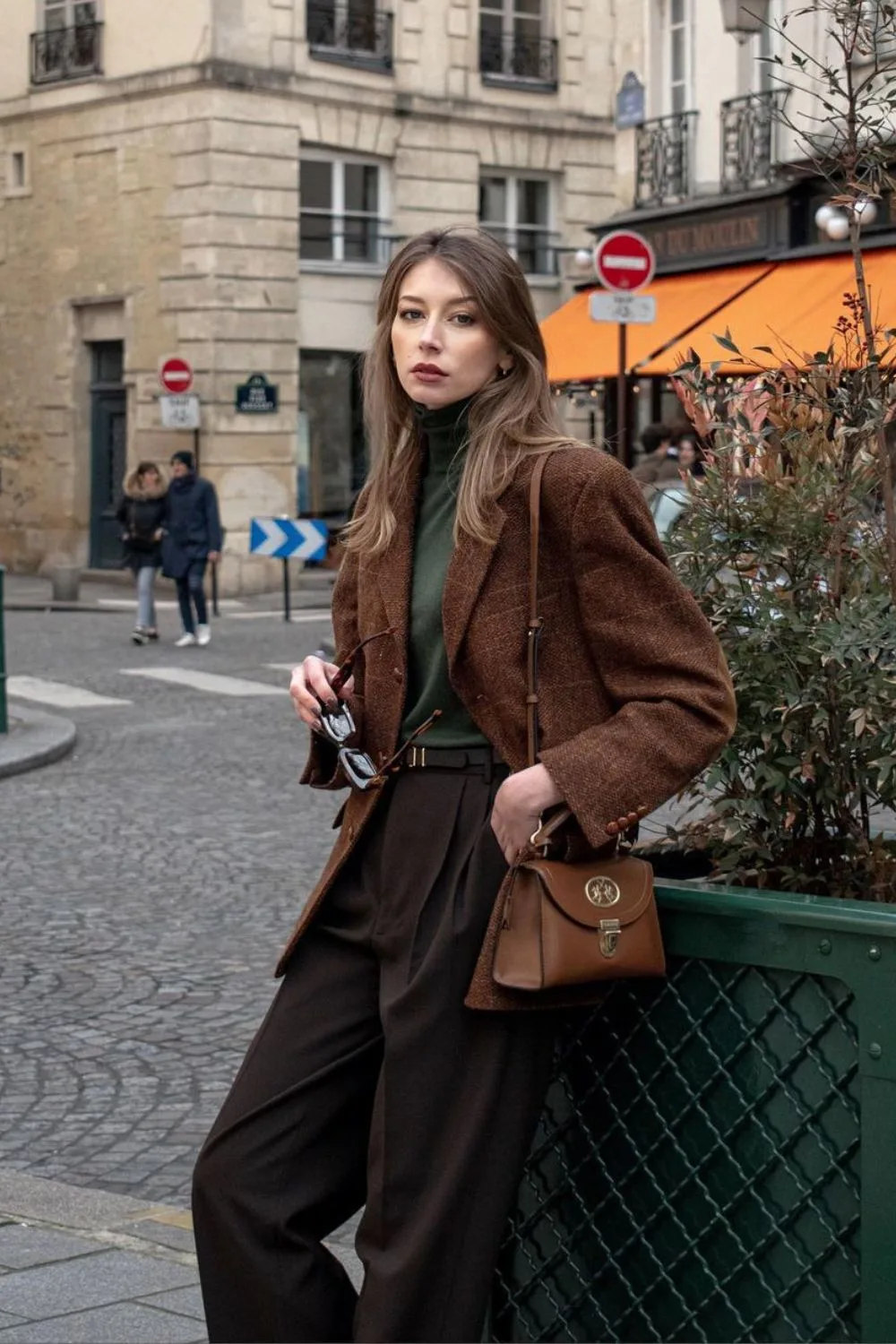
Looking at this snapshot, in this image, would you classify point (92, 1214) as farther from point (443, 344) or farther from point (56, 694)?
point (56, 694)

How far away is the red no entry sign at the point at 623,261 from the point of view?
17938 mm

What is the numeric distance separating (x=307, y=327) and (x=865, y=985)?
28.2 metres

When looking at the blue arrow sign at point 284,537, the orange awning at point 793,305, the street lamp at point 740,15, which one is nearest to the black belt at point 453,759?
the orange awning at point 793,305

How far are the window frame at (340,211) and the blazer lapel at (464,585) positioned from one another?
27.8m

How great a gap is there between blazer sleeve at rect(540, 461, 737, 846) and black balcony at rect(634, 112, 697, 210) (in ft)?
77.1

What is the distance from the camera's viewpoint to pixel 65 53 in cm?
3158

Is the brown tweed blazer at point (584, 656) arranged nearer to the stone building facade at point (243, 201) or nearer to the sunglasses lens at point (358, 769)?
the sunglasses lens at point (358, 769)

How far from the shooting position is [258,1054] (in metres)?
3.18

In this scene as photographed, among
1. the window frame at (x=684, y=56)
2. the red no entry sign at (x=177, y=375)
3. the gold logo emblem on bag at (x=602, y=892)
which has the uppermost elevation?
the window frame at (x=684, y=56)

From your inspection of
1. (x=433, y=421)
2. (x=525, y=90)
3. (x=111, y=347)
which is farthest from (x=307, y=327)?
(x=433, y=421)

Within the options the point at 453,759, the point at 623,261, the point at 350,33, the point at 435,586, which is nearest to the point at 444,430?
the point at 435,586

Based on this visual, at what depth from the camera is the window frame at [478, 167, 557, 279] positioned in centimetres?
3281

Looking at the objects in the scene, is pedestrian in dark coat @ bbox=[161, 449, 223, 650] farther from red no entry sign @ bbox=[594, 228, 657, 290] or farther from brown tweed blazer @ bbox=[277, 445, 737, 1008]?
brown tweed blazer @ bbox=[277, 445, 737, 1008]

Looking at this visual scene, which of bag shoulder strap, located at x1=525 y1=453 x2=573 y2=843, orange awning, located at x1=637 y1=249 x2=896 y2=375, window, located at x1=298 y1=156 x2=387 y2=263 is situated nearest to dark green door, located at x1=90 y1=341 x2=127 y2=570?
window, located at x1=298 y1=156 x2=387 y2=263
